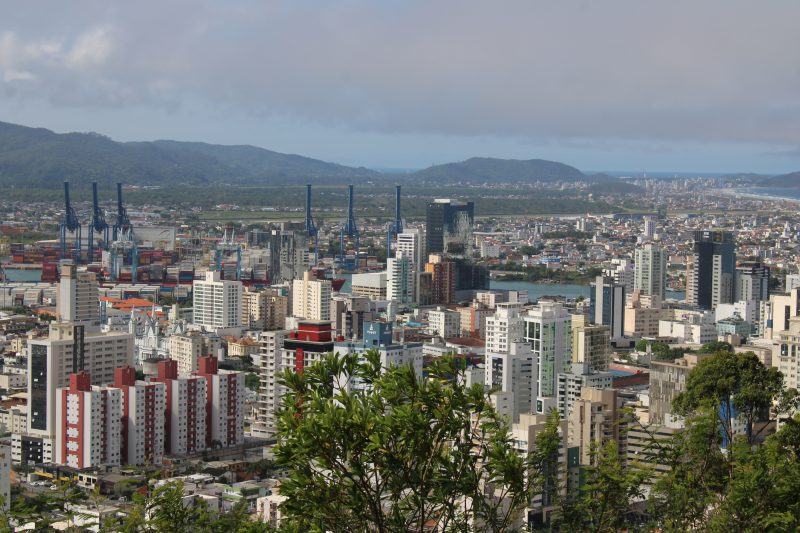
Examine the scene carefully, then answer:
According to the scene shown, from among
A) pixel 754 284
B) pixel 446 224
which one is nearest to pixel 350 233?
pixel 446 224

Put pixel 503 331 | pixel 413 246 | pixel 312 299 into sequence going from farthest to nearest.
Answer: pixel 413 246
pixel 312 299
pixel 503 331

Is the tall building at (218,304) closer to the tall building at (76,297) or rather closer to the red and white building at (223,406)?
the tall building at (76,297)

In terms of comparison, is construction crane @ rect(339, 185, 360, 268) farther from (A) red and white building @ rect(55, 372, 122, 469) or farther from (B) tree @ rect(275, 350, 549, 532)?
(B) tree @ rect(275, 350, 549, 532)

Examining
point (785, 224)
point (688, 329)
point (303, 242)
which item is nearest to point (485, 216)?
point (785, 224)

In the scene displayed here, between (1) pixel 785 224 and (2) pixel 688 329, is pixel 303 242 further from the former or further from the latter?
(1) pixel 785 224

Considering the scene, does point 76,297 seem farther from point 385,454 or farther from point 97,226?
point 97,226

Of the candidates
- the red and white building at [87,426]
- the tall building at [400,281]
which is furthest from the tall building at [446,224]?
the red and white building at [87,426]
